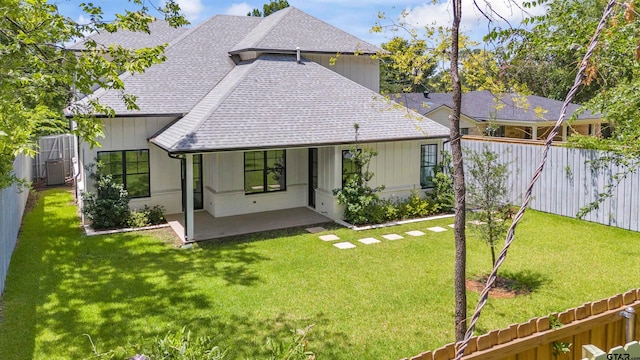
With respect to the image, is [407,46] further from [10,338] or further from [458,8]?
[10,338]

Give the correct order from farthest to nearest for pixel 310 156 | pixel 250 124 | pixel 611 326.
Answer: pixel 310 156
pixel 250 124
pixel 611 326

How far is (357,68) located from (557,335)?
17.1 metres

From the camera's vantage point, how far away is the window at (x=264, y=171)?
1559cm

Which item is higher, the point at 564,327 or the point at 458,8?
the point at 458,8

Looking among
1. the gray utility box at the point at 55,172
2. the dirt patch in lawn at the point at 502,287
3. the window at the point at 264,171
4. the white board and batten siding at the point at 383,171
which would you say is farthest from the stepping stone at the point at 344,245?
the gray utility box at the point at 55,172

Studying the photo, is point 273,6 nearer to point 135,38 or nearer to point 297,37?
point 135,38

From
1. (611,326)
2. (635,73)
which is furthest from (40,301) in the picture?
(635,73)

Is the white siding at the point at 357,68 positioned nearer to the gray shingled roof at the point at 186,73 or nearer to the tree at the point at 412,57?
the gray shingled roof at the point at 186,73

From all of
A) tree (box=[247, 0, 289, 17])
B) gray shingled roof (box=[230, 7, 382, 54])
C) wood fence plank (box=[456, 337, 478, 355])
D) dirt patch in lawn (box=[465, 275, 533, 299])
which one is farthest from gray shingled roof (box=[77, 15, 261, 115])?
tree (box=[247, 0, 289, 17])

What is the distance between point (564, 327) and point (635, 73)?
5.84 metres

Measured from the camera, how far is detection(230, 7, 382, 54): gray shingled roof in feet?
59.5

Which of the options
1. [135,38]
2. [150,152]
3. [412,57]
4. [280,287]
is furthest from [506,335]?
[135,38]

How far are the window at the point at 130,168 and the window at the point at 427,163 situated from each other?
931 cm

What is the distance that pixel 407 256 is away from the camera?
11.3 m
